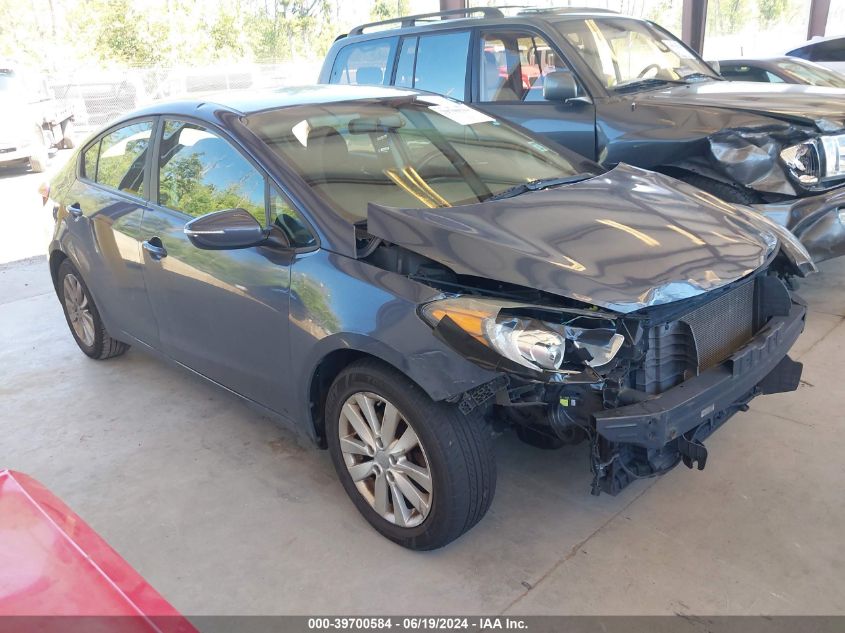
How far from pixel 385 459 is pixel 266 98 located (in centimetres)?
179

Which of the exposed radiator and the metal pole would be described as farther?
the metal pole

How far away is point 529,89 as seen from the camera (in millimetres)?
5328

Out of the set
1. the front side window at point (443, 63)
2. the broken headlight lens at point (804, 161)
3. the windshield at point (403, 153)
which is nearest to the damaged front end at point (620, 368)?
the windshield at point (403, 153)

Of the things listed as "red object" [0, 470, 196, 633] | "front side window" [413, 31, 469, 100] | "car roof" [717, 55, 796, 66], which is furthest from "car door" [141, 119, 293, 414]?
"car roof" [717, 55, 796, 66]

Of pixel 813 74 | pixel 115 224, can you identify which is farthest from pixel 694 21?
pixel 115 224

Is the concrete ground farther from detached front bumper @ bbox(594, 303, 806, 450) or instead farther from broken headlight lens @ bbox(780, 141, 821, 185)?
broken headlight lens @ bbox(780, 141, 821, 185)

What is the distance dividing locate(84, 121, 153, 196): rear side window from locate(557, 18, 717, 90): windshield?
3.00m

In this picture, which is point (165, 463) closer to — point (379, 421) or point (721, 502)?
point (379, 421)

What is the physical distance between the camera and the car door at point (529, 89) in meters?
5.02

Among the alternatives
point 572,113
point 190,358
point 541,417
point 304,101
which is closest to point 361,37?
point 572,113

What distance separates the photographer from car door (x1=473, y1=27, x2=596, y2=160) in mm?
5016

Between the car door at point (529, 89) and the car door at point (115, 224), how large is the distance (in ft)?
7.61

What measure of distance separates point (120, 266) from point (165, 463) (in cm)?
105

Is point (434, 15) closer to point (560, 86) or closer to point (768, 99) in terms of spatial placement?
point (560, 86)
